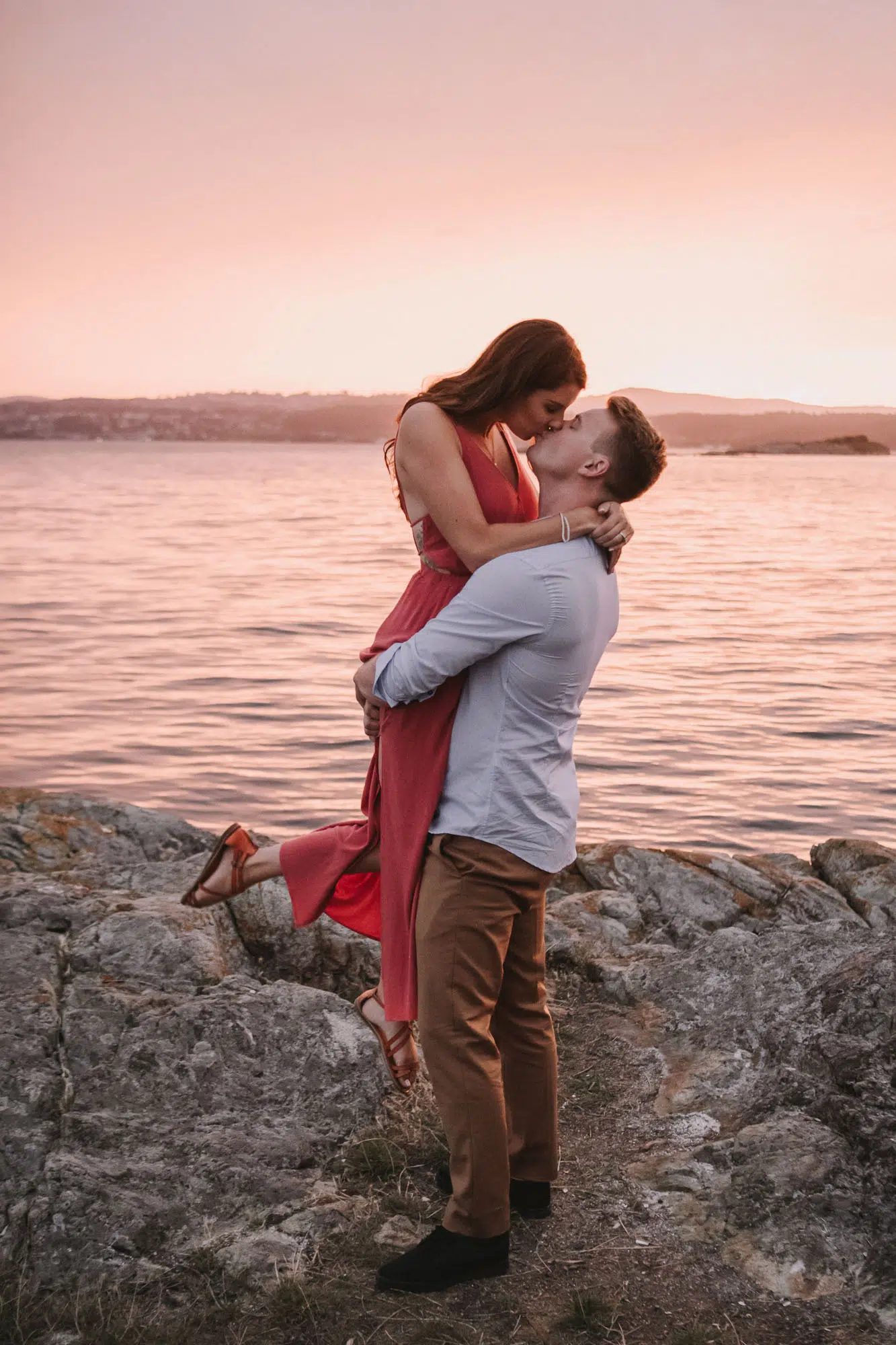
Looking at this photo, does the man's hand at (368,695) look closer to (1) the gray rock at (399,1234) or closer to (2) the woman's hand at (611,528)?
(2) the woman's hand at (611,528)

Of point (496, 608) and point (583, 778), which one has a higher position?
point (496, 608)

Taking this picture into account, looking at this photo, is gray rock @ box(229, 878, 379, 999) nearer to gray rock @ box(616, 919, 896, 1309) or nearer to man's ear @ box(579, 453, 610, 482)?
gray rock @ box(616, 919, 896, 1309)

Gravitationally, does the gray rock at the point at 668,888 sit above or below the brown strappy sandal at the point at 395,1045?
below

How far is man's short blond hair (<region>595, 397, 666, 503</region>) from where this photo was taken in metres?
3.25

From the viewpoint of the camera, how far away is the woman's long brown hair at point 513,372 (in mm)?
3320

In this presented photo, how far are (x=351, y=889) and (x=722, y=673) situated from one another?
16625 millimetres

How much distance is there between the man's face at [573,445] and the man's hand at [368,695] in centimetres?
71

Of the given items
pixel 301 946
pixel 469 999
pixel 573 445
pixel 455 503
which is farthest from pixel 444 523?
pixel 301 946

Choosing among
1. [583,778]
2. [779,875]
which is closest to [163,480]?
[583,778]

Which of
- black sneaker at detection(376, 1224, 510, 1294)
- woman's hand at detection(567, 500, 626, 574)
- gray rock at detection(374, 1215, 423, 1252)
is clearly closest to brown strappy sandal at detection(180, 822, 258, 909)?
gray rock at detection(374, 1215, 423, 1252)

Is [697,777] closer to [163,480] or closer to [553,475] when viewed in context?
[553,475]

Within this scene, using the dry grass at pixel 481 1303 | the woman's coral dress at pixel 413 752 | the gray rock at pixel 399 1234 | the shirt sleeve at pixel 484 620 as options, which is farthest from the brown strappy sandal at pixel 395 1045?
the shirt sleeve at pixel 484 620

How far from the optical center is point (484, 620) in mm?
3160

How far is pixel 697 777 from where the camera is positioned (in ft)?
43.3
